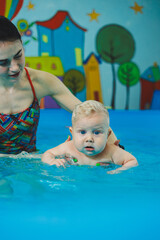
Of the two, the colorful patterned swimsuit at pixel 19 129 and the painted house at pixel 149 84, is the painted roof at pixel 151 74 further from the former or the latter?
the colorful patterned swimsuit at pixel 19 129

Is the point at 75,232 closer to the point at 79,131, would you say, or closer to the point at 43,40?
the point at 79,131

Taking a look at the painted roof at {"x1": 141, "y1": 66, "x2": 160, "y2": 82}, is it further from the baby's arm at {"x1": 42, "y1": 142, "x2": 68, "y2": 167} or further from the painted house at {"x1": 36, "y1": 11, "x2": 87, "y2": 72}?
the baby's arm at {"x1": 42, "y1": 142, "x2": 68, "y2": 167}

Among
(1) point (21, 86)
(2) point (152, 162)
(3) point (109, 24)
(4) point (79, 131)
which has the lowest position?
(2) point (152, 162)

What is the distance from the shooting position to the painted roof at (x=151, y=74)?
370 inches

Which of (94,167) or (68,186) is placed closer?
(68,186)

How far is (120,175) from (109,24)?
7.88 meters

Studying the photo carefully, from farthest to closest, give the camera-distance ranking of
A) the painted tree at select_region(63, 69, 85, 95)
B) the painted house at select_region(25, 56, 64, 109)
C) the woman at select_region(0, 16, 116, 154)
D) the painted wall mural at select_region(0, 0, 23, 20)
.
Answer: the painted tree at select_region(63, 69, 85, 95) → the painted house at select_region(25, 56, 64, 109) → the painted wall mural at select_region(0, 0, 23, 20) → the woman at select_region(0, 16, 116, 154)

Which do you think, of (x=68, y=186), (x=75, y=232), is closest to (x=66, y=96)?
(x=68, y=186)

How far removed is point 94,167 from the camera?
7.30 ft

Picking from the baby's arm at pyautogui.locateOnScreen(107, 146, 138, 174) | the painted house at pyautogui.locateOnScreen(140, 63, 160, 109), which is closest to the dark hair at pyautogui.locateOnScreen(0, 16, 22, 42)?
the baby's arm at pyautogui.locateOnScreen(107, 146, 138, 174)

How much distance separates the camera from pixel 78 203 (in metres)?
1.44

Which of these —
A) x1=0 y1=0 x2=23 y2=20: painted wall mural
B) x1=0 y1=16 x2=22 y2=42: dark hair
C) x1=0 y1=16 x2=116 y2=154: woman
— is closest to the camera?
x1=0 y1=16 x2=22 y2=42: dark hair

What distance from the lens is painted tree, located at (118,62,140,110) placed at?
9305 millimetres

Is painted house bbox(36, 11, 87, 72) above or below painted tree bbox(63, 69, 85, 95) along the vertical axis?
above
